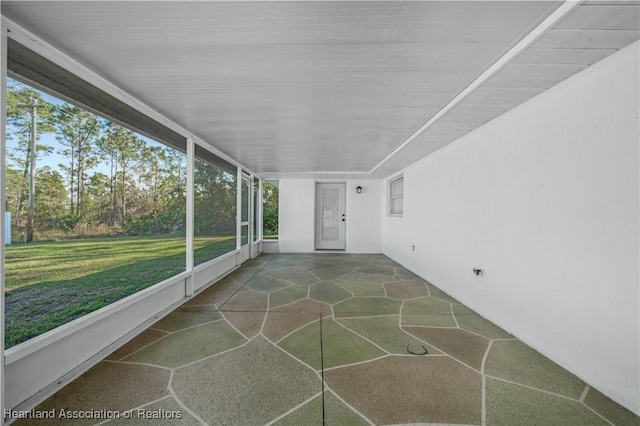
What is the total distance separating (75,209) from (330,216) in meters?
6.07

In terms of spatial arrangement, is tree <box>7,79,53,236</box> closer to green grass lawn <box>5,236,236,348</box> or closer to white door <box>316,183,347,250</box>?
green grass lawn <box>5,236,236,348</box>

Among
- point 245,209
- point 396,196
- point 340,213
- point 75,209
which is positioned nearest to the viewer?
point 75,209

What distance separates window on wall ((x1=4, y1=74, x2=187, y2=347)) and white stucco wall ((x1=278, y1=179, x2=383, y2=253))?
278 centimetres

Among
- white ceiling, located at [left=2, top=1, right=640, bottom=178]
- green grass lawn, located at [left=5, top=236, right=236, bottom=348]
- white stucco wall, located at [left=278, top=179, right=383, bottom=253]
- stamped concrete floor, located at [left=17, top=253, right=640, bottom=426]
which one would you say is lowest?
green grass lawn, located at [left=5, top=236, right=236, bottom=348]

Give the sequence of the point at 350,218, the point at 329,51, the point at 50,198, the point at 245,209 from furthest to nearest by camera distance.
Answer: the point at 350,218, the point at 245,209, the point at 50,198, the point at 329,51

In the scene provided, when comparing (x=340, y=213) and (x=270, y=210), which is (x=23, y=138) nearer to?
(x=270, y=210)

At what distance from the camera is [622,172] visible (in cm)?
146

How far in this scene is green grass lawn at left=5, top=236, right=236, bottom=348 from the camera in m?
3.11

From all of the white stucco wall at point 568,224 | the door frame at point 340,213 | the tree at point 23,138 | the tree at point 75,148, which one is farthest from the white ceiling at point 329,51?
the door frame at point 340,213

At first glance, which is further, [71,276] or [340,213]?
[340,213]

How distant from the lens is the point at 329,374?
5.61 feet

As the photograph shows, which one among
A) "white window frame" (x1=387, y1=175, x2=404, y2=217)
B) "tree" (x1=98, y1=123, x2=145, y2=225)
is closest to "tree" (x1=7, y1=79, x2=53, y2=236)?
"tree" (x1=98, y1=123, x2=145, y2=225)

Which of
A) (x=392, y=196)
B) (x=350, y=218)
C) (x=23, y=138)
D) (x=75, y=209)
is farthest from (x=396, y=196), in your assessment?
(x=75, y=209)

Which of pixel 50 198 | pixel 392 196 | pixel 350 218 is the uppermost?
pixel 392 196
